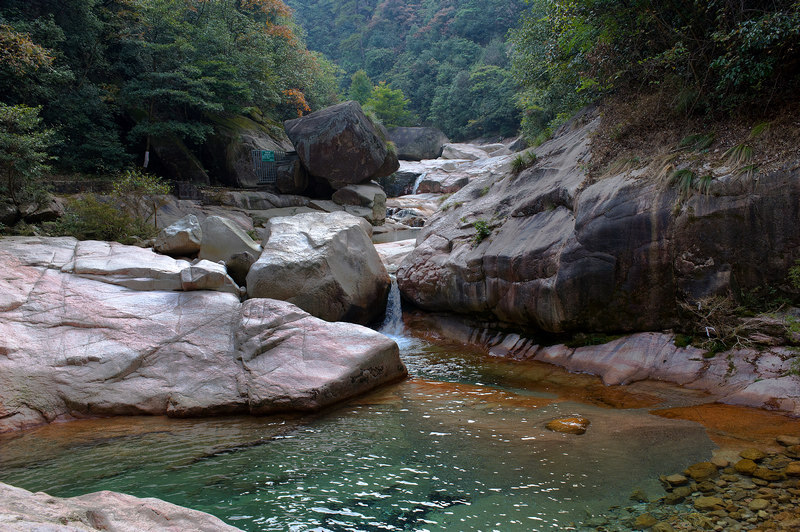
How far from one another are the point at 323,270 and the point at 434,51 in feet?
152

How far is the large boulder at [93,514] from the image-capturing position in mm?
2025

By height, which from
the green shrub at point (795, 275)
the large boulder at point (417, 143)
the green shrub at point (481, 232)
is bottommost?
the green shrub at point (795, 275)

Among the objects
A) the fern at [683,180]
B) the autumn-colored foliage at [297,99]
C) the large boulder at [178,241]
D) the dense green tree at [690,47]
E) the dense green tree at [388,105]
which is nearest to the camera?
the dense green tree at [690,47]

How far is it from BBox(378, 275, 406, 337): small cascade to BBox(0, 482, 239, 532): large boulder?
747 cm

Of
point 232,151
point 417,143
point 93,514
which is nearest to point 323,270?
point 93,514

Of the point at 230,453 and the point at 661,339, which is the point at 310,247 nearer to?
the point at 230,453

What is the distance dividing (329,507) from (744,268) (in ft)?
18.1

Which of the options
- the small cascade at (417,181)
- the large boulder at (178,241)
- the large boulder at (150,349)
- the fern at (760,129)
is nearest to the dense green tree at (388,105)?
the small cascade at (417,181)

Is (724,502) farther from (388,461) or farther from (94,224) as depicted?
(94,224)

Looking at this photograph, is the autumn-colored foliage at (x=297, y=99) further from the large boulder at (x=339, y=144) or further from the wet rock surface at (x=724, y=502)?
the wet rock surface at (x=724, y=502)

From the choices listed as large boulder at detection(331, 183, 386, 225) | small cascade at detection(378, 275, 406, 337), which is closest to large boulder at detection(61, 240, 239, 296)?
small cascade at detection(378, 275, 406, 337)

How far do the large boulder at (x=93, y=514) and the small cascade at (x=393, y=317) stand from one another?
294 inches

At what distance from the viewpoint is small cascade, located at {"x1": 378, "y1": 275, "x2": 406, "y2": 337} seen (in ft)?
33.7

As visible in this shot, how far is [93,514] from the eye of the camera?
247 cm
